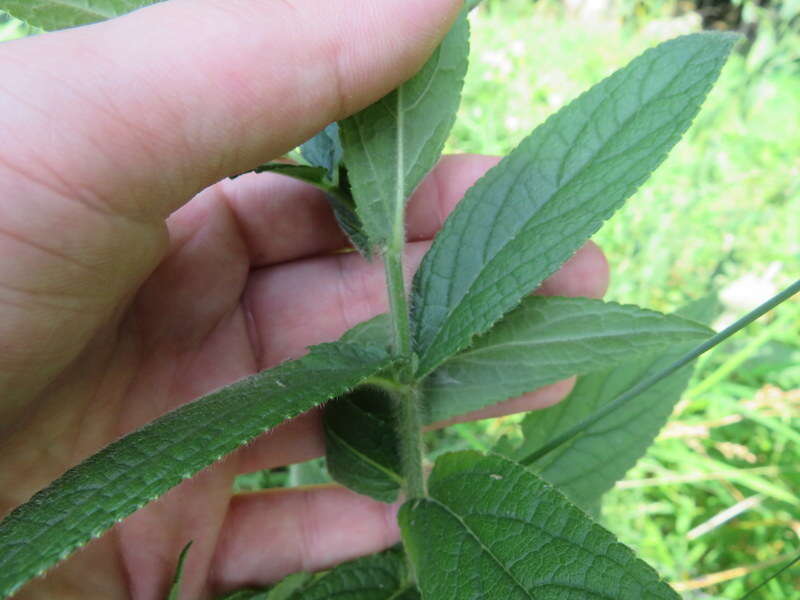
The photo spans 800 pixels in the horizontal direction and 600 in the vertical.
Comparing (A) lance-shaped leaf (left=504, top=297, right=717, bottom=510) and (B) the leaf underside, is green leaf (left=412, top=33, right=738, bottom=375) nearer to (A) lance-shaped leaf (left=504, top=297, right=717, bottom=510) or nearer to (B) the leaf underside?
(B) the leaf underside

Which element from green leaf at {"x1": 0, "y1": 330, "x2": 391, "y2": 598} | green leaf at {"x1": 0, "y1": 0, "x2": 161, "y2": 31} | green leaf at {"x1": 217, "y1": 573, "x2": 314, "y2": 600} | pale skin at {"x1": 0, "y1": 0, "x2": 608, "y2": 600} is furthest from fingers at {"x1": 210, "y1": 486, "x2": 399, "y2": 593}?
green leaf at {"x1": 0, "y1": 0, "x2": 161, "y2": 31}

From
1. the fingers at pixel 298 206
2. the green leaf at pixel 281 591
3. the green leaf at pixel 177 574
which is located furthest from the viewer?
the fingers at pixel 298 206

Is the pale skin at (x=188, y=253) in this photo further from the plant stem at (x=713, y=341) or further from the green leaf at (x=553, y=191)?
the plant stem at (x=713, y=341)

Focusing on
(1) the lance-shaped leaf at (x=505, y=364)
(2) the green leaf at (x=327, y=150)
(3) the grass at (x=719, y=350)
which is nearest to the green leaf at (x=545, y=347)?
(1) the lance-shaped leaf at (x=505, y=364)

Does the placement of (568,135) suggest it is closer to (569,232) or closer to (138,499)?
(569,232)

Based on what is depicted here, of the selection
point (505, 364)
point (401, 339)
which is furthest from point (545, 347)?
point (401, 339)

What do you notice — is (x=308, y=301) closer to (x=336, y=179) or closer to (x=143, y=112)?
(x=336, y=179)
